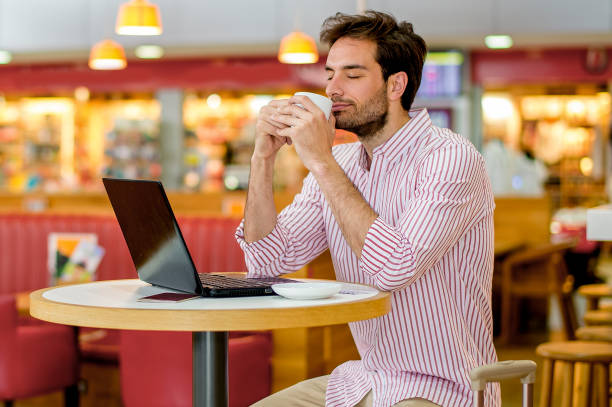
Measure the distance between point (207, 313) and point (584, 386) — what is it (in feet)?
5.90

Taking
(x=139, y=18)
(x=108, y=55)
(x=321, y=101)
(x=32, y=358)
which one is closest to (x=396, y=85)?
(x=321, y=101)

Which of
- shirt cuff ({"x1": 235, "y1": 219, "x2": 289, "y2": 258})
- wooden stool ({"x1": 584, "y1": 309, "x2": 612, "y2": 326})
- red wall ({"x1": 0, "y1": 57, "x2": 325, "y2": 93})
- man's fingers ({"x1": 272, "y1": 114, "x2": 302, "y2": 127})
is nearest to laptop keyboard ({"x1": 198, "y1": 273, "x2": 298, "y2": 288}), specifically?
shirt cuff ({"x1": 235, "y1": 219, "x2": 289, "y2": 258})

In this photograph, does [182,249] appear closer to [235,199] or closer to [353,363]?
[353,363]

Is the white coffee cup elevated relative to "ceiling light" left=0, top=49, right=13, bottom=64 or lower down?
lower down

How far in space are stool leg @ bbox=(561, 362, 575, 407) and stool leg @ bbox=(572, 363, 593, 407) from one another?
2.8 inches

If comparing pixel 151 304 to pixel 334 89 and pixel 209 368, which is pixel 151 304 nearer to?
pixel 209 368

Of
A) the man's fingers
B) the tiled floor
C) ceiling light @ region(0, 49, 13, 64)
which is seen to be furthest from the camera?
ceiling light @ region(0, 49, 13, 64)

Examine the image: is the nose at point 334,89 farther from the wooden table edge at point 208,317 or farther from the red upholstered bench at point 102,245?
the red upholstered bench at point 102,245

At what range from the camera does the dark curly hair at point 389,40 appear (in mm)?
2135

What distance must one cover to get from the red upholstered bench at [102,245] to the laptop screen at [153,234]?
2.40m

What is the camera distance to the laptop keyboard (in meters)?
1.91

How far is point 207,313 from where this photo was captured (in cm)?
160

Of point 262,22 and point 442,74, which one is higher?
point 262,22

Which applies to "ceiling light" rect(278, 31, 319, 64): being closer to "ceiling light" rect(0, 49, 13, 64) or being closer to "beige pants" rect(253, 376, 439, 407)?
"ceiling light" rect(0, 49, 13, 64)
